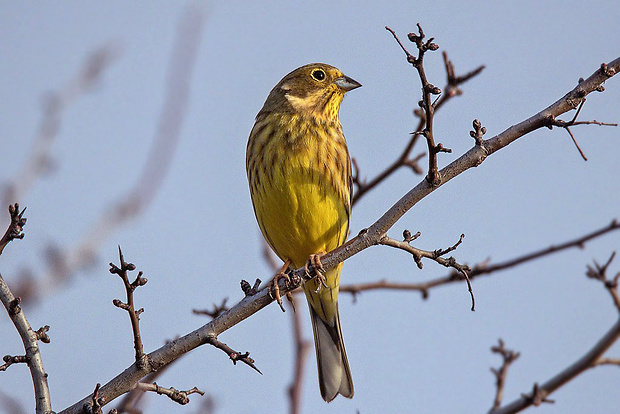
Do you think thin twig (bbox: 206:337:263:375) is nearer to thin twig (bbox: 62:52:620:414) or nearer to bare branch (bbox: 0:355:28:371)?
thin twig (bbox: 62:52:620:414)

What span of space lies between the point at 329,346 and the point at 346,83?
2.42m

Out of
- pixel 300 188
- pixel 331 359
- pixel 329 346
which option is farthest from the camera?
pixel 329 346

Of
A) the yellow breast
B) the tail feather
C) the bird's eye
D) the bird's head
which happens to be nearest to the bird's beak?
the bird's head

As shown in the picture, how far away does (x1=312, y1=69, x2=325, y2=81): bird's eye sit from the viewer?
22.8 ft

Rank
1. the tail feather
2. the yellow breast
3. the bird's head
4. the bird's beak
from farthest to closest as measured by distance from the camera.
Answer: the bird's beak, the bird's head, the tail feather, the yellow breast

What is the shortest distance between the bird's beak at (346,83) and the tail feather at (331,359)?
205 cm

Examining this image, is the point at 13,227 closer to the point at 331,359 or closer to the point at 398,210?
the point at 398,210

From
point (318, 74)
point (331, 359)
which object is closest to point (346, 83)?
point (318, 74)

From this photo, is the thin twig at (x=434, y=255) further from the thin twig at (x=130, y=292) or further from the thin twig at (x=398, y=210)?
the thin twig at (x=130, y=292)

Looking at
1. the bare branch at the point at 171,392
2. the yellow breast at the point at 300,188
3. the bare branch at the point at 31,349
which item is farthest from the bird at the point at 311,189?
the bare branch at the point at 31,349

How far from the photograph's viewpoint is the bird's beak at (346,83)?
22.3 feet

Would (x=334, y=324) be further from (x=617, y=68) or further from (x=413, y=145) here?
(x=617, y=68)

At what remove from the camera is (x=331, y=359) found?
20.8 ft

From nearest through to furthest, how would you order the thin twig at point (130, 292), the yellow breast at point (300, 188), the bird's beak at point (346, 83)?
the thin twig at point (130, 292) → the yellow breast at point (300, 188) → the bird's beak at point (346, 83)
